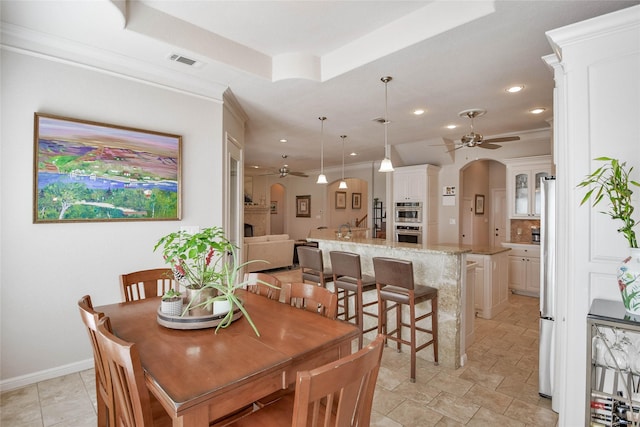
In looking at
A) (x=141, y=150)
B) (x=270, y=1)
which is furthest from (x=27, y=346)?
(x=270, y=1)

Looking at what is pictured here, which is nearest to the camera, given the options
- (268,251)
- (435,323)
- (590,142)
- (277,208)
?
(590,142)

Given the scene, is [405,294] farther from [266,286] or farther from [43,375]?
[43,375]

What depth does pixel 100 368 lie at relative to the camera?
159 cm

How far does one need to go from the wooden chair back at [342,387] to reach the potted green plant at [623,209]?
134 cm

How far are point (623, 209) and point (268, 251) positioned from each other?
639 cm

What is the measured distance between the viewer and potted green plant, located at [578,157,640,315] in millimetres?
1569

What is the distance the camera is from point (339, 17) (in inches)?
103

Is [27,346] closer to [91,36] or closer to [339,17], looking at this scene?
[91,36]

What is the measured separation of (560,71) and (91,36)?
11.2 feet

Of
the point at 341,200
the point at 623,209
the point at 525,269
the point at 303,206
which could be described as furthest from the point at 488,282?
the point at 303,206

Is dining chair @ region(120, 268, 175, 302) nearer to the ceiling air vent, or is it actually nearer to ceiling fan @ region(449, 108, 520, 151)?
the ceiling air vent

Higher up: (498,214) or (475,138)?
(475,138)

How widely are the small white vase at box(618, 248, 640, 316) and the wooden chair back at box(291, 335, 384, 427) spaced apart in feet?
4.39

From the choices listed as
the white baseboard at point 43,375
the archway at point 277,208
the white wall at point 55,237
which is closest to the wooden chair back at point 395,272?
the white wall at point 55,237
